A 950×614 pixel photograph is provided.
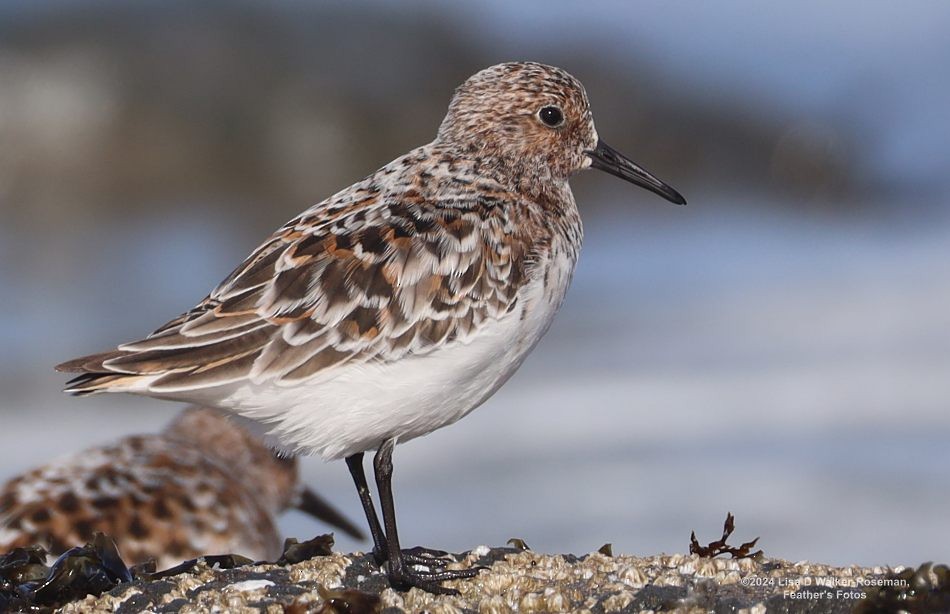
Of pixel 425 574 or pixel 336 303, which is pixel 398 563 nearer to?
pixel 425 574

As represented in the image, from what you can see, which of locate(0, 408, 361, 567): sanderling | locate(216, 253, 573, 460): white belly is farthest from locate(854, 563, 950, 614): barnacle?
locate(0, 408, 361, 567): sanderling

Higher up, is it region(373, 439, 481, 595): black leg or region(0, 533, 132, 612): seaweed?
region(373, 439, 481, 595): black leg

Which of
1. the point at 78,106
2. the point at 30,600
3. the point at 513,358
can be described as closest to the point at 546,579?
the point at 513,358

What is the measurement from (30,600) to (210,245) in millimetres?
8089

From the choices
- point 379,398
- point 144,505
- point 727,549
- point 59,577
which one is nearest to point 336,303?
point 379,398

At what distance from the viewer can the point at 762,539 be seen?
681 centimetres

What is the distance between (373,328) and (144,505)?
1.60 metres

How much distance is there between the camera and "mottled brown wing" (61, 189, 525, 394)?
12.9 ft

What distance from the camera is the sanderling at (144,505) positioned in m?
5.02

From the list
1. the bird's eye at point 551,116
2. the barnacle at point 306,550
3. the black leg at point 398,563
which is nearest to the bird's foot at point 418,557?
the black leg at point 398,563

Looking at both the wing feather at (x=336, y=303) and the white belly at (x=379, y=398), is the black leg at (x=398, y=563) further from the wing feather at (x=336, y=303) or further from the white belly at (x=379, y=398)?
the wing feather at (x=336, y=303)

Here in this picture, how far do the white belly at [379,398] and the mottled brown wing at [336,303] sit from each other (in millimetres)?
42

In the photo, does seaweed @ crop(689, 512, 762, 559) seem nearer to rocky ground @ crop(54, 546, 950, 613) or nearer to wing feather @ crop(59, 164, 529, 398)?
rocky ground @ crop(54, 546, 950, 613)

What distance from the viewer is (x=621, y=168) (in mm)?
5215
